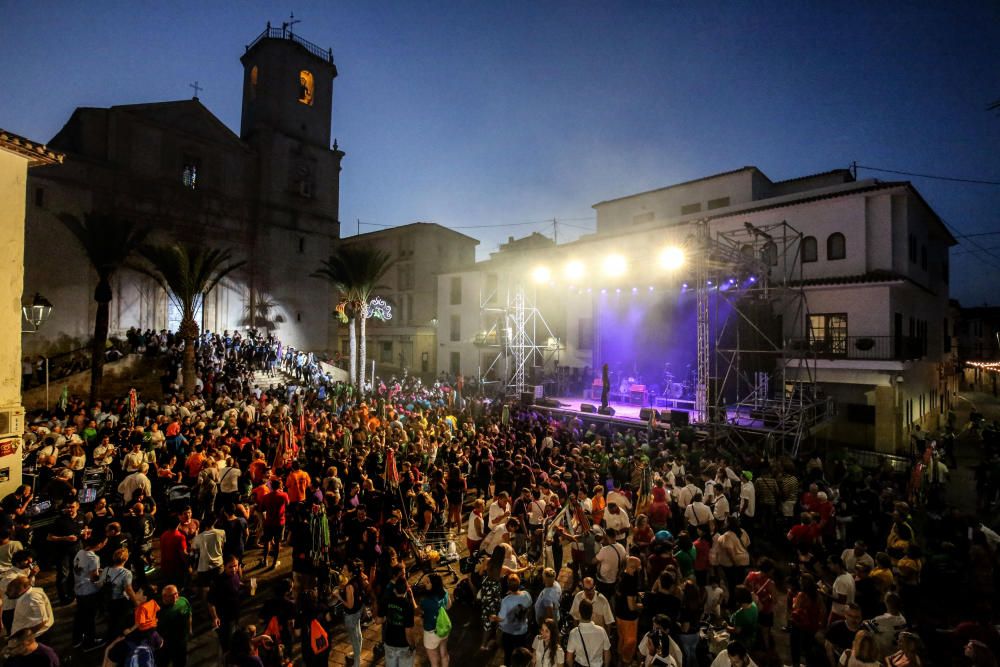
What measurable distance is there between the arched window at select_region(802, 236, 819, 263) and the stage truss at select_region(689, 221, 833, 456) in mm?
323

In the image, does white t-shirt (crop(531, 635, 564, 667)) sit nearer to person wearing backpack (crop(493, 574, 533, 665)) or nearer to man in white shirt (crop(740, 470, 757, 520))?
person wearing backpack (crop(493, 574, 533, 665))

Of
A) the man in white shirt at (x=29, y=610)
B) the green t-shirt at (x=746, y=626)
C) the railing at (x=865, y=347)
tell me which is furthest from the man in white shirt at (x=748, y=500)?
the man in white shirt at (x=29, y=610)

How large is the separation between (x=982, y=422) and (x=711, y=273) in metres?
15.4

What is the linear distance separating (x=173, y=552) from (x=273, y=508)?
1.93m

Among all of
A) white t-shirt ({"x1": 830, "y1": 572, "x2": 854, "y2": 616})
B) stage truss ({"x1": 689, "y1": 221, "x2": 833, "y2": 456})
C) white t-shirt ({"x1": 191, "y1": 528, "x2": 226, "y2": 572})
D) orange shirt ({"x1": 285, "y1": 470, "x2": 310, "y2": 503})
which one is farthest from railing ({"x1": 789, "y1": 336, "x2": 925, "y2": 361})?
white t-shirt ({"x1": 191, "y1": 528, "x2": 226, "y2": 572})

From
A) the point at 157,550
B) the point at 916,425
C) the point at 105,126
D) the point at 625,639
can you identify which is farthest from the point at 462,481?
the point at 105,126

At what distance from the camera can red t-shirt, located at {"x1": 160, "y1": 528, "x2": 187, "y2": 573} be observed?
623 cm

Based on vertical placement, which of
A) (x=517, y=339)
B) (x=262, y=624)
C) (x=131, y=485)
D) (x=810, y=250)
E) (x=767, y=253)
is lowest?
(x=262, y=624)

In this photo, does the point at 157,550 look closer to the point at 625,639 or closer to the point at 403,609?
the point at 403,609

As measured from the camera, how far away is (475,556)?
745 cm

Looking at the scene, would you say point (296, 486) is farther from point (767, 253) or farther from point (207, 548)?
point (767, 253)

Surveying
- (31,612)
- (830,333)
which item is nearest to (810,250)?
(830,333)

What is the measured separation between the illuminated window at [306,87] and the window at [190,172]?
8.45 metres

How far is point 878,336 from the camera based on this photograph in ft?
58.8
